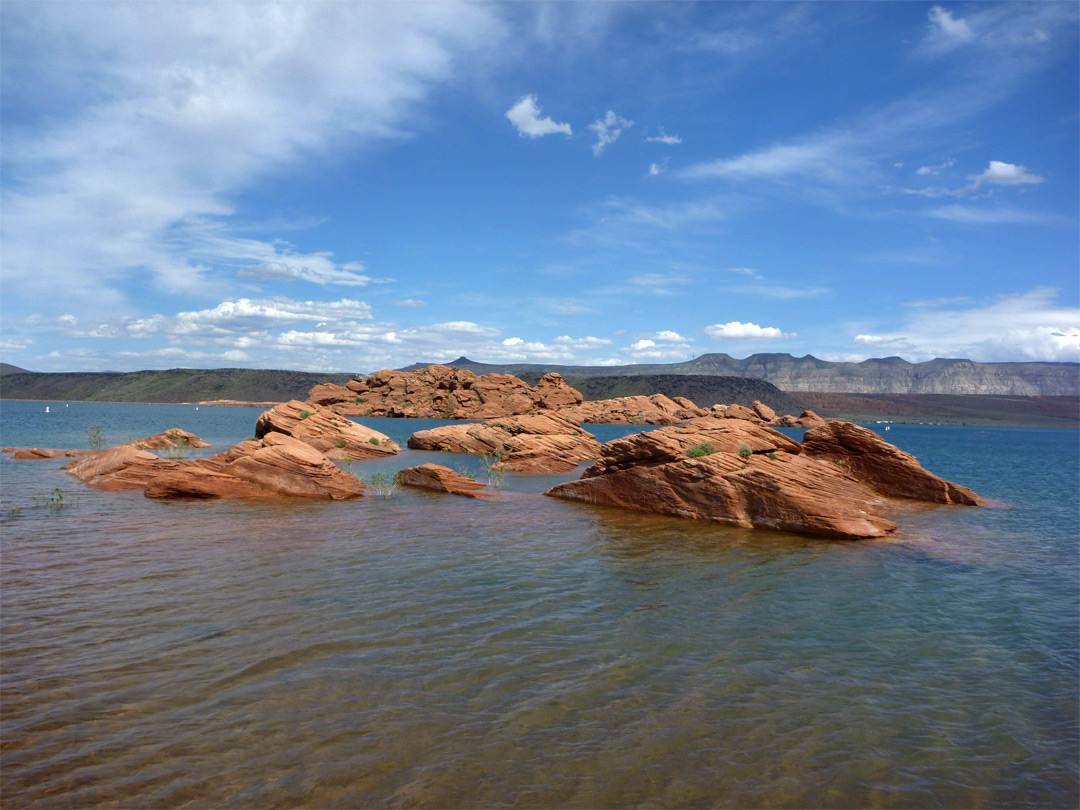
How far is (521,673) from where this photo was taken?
26.1 ft

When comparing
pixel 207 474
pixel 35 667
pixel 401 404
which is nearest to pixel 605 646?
pixel 35 667

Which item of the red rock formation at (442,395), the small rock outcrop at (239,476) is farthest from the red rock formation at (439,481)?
the red rock formation at (442,395)

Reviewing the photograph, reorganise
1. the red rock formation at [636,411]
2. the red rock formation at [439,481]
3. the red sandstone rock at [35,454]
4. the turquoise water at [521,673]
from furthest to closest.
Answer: the red rock formation at [636,411] < the red sandstone rock at [35,454] < the red rock formation at [439,481] < the turquoise water at [521,673]

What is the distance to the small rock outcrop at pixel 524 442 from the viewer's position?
38500 mm

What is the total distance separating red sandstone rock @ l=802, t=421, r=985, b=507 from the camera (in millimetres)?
26359

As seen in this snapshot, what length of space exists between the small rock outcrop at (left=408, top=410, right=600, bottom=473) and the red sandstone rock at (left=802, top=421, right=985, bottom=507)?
579 inches

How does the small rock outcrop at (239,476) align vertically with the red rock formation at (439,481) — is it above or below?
above

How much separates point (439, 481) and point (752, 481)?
13312 millimetres

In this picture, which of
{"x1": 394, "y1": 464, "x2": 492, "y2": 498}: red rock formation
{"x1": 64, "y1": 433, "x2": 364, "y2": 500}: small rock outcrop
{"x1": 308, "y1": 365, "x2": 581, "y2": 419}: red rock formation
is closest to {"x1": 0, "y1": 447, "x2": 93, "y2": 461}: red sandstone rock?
{"x1": 64, "y1": 433, "x2": 364, "y2": 500}: small rock outcrop

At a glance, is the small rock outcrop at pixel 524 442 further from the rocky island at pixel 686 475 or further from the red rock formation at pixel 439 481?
the red rock formation at pixel 439 481

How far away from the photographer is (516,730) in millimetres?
6535

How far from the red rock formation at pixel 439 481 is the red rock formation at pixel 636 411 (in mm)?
98661

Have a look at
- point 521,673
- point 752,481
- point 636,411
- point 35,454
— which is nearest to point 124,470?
point 35,454

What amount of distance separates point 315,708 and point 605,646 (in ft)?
14.0
